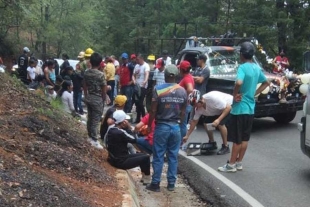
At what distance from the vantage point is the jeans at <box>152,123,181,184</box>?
749 cm

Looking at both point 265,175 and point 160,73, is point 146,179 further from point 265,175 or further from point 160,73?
point 160,73

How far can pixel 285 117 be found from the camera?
13.5 metres

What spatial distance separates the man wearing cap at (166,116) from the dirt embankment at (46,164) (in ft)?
2.15

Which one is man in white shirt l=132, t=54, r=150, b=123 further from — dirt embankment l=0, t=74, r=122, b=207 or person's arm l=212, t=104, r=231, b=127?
dirt embankment l=0, t=74, r=122, b=207

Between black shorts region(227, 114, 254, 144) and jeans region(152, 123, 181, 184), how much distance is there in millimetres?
1335

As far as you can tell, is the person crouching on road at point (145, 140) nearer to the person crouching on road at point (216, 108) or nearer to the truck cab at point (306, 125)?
the person crouching on road at point (216, 108)

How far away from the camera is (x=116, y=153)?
7.90 m

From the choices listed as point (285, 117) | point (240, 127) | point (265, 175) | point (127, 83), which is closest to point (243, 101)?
point (240, 127)

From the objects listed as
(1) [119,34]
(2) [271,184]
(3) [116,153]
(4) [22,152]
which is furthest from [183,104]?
(1) [119,34]

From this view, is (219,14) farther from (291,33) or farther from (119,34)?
(119,34)

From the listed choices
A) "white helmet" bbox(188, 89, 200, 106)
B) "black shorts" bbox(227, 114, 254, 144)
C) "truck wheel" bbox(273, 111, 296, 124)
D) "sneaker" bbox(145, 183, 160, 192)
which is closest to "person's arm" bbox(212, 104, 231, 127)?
"white helmet" bbox(188, 89, 200, 106)

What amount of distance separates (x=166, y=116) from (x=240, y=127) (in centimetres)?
162

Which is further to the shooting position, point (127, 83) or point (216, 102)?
point (127, 83)

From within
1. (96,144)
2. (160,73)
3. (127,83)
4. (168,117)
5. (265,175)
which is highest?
(168,117)
